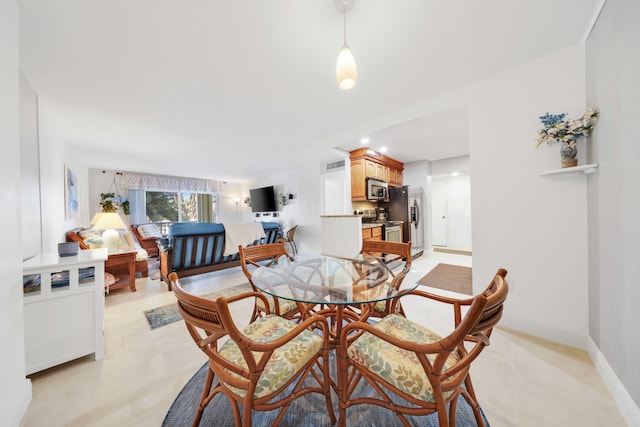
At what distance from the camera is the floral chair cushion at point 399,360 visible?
2.93 ft

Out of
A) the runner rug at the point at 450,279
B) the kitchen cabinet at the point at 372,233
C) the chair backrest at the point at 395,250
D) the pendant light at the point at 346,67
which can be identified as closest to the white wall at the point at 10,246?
the pendant light at the point at 346,67

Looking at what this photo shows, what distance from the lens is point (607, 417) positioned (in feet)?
3.83

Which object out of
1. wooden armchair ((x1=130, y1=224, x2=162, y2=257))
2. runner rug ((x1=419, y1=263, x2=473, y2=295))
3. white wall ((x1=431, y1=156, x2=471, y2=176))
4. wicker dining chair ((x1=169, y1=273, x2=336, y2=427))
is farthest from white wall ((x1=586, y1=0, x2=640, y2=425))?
wooden armchair ((x1=130, y1=224, x2=162, y2=257))

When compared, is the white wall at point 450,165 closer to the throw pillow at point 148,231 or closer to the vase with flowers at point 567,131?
the vase with flowers at point 567,131

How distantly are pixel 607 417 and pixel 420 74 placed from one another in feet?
8.57

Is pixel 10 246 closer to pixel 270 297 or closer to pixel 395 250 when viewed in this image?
pixel 270 297

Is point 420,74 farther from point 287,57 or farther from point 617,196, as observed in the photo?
point 617,196

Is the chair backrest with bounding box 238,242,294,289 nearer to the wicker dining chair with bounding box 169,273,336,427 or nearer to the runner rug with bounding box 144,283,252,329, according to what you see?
the wicker dining chair with bounding box 169,273,336,427

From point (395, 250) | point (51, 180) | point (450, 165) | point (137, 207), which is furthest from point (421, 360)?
point (137, 207)

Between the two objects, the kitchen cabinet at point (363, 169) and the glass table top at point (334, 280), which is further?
the kitchen cabinet at point (363, 169)

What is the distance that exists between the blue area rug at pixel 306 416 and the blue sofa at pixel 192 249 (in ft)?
7.21

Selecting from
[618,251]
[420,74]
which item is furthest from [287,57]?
[618,251]

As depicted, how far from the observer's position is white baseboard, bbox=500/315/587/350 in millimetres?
1726

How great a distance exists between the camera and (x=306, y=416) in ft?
3.86
